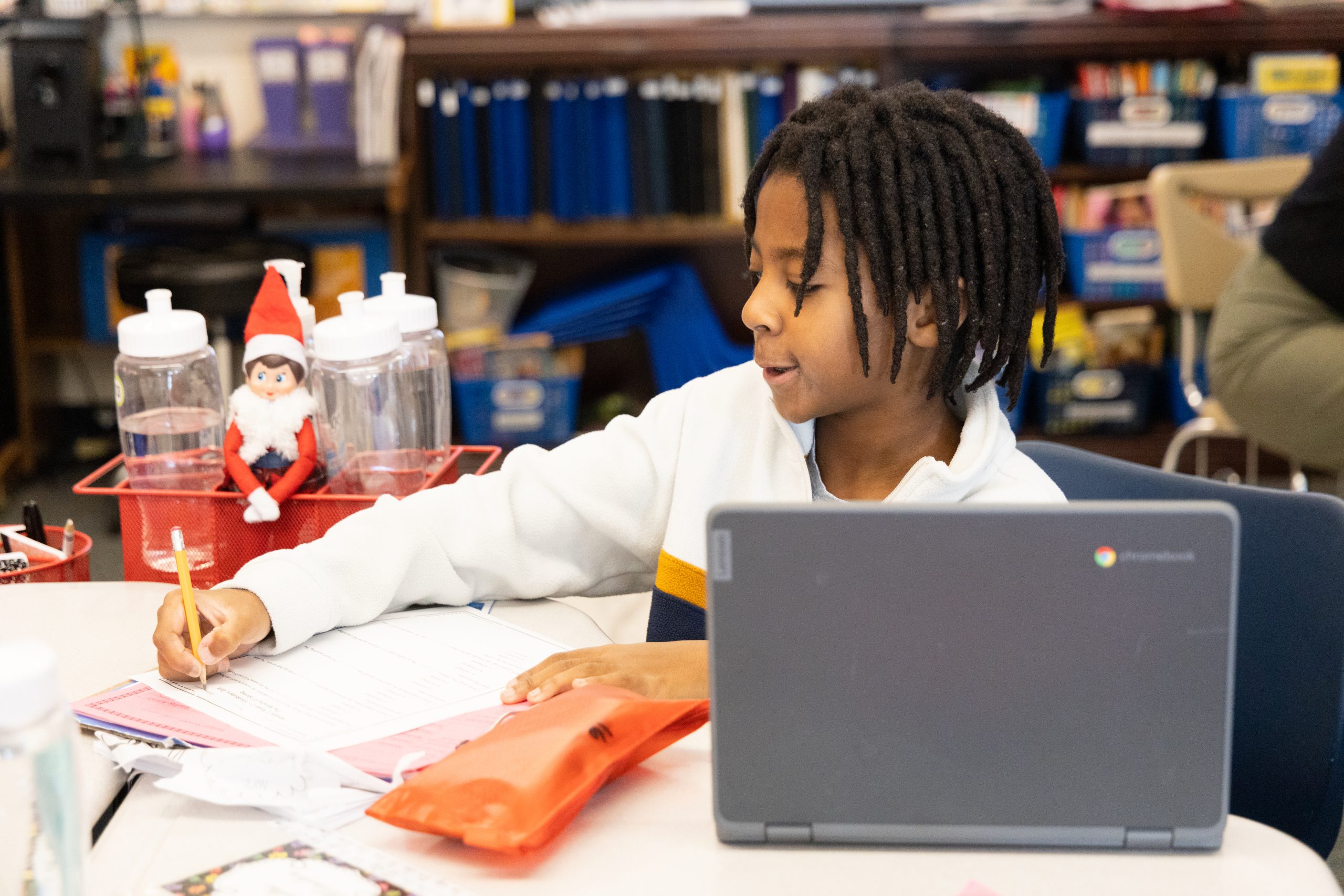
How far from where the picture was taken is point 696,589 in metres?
1.16

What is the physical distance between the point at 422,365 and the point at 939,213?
0.58 meters

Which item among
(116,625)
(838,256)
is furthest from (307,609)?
(838,256)

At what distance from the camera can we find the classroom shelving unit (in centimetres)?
326

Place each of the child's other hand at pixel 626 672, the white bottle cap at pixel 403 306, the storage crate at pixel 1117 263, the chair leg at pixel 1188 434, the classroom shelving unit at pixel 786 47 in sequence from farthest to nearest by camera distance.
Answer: the storage crate at pixel 1117 263 → the classroom shelving unit at pixel 786 47 → the chair leg at pixel 1188 434 → the white bottle cap at pixel 403 306 → the child's other hand at pixel 626 672

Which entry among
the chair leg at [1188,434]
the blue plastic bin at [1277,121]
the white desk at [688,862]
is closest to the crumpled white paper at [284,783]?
the white desk at [688,862]

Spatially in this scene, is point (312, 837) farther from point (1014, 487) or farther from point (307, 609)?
point (1014, 487)

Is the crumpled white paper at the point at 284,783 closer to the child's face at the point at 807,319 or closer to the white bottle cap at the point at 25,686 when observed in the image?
the white bottle cap at the point at 25,686

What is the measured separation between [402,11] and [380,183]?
75 cm

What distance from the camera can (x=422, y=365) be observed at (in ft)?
4.67

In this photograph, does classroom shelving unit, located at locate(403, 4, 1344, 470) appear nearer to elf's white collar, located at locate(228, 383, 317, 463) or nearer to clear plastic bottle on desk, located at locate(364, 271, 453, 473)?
clear plastic bottle on desk, located at locate(364, 271, 453, 473)

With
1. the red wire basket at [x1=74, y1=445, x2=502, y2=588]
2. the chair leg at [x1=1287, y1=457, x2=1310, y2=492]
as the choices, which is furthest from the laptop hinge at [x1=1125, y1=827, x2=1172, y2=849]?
the chair leg at [x1=1287, y1=457, x2=1310, y2=492]

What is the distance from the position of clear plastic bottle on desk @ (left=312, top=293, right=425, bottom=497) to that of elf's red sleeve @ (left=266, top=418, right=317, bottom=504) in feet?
0.09

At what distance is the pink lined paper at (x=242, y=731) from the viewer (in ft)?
2.92

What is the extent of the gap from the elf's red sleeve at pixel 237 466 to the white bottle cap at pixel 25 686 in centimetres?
64
